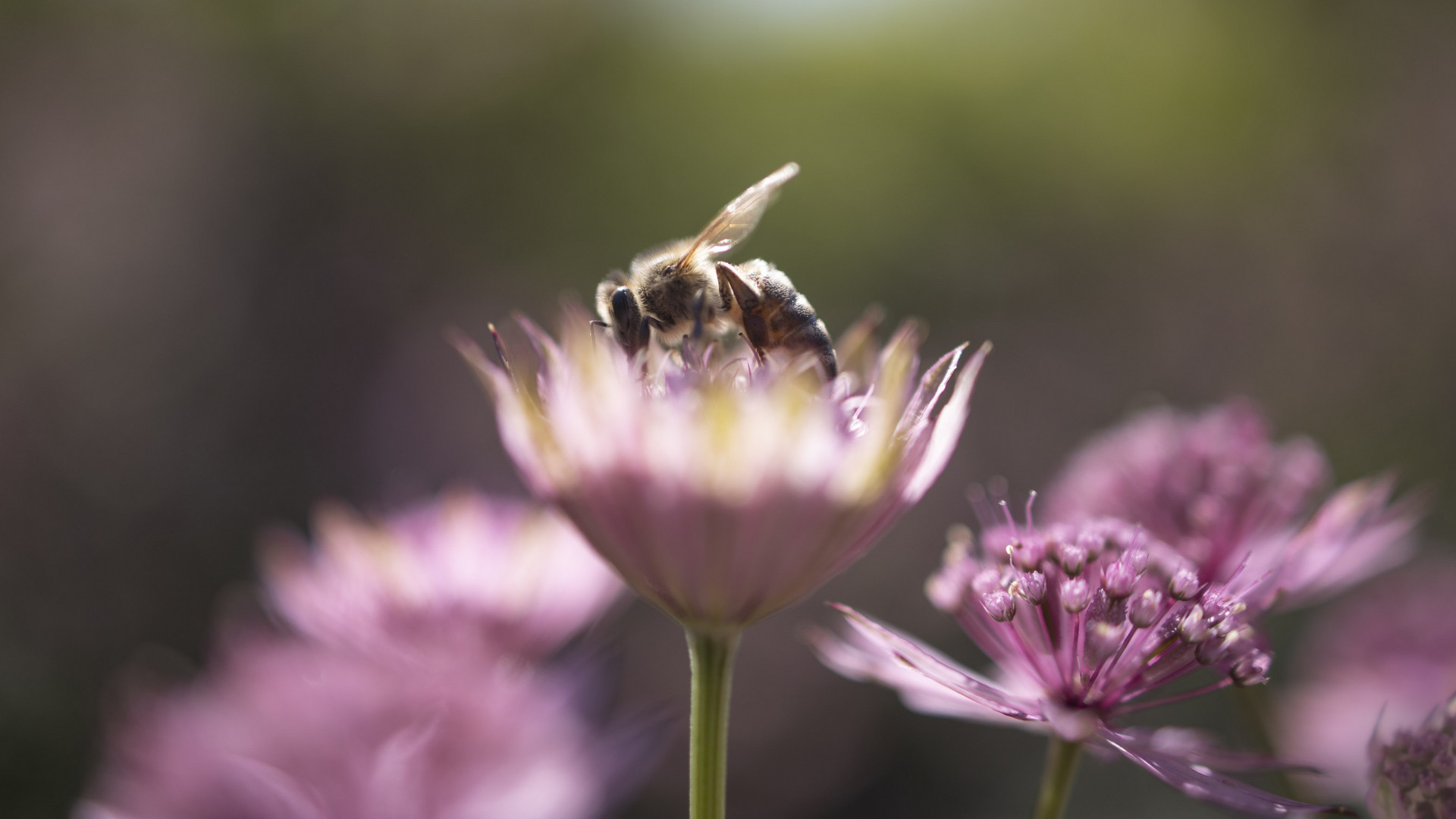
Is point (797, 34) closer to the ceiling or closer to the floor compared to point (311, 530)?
closer to the ceiling

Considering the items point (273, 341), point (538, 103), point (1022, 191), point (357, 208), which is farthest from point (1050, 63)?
point (273, 341)

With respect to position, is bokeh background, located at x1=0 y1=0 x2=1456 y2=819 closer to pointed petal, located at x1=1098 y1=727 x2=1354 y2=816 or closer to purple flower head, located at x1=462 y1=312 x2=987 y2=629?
purple flower head, located at x1=462 y1=312 x2=987 y2=629

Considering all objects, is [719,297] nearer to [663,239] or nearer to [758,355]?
[758,355]

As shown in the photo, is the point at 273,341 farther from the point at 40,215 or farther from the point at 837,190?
the point at 837,190

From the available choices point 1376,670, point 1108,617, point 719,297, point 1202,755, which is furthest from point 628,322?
point 1376,670

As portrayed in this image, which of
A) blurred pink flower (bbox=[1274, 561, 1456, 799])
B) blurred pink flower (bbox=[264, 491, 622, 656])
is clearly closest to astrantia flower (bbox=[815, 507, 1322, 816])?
blurred pink flower (bbox=[264, 491, 622, 656])
